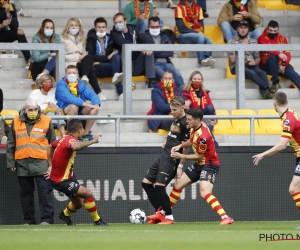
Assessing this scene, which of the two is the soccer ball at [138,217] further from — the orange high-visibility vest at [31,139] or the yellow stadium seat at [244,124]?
the yellow stadium seat at [244,124]

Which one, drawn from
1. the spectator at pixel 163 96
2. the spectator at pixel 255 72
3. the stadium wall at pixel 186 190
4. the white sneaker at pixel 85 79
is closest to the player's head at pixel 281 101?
the stadium wall at pixel 186 190

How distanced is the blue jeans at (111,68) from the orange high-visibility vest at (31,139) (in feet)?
9.50

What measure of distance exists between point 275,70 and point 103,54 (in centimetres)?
326

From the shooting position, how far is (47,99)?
17141 millimetres

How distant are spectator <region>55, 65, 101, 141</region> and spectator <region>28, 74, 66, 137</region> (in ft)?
0.50

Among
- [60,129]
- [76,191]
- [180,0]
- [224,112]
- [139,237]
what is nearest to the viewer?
[139,237]

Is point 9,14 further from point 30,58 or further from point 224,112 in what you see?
point 224,112

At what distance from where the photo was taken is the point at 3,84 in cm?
1836

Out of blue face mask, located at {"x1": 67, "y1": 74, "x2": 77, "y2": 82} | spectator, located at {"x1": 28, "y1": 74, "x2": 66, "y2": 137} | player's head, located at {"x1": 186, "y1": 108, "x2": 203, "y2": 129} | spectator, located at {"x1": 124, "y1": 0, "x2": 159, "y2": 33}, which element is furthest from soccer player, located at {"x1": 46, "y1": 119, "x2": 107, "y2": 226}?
spectator, located at {"x1": 124, "y1": 0, "x2": 159, "y2": 33}

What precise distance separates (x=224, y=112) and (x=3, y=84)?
4.01 metres

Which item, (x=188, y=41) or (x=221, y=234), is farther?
(x=188, y=41)

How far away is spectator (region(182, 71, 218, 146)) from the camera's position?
57.4ft

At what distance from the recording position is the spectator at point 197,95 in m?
17.5

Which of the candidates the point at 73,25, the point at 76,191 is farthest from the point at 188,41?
the point at 76,191
